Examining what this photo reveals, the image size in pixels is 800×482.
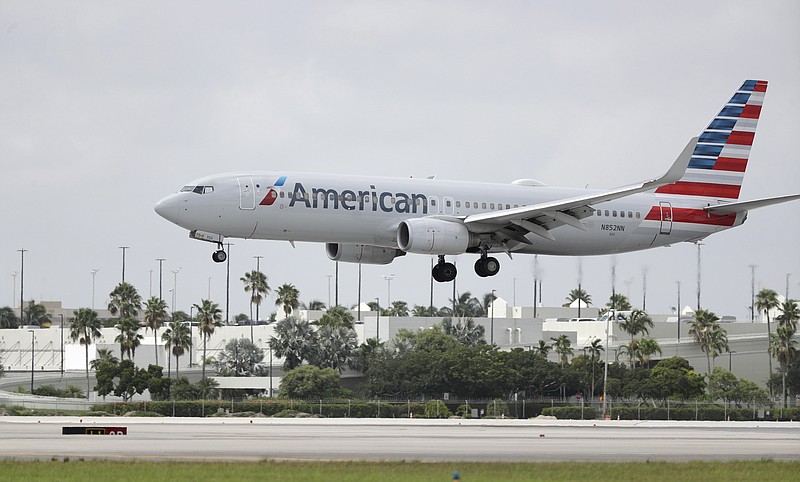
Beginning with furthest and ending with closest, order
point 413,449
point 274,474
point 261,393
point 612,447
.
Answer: point 261,393, point 612,447, point 413,449, point 274,474

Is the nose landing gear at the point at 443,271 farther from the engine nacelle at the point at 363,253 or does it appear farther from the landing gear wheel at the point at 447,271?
the engine nacelle at the point at 363,253

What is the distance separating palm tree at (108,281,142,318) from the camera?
179500 millimetres

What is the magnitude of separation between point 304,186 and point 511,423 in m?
24.1

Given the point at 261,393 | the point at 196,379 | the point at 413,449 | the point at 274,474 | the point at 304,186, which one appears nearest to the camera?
the point at 274,474

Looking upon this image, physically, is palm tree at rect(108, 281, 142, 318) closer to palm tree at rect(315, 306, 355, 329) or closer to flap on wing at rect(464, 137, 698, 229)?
palm tree at rect(315, 306, 355, 329)

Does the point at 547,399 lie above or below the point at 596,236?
below

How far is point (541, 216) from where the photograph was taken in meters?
54.9

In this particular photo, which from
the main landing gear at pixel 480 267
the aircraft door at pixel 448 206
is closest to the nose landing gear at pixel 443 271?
the main landing gear at pixel 480 267

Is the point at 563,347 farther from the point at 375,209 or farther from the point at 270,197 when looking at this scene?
the point at 270,197

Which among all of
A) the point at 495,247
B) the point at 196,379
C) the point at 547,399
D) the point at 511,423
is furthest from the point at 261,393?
the point at 495,247

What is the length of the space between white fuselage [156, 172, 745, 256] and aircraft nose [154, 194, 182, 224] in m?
0.04

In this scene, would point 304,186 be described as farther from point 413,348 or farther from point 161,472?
point 413,348

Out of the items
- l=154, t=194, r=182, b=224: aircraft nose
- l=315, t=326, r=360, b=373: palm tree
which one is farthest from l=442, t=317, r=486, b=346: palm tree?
l=154, t=194, r=182, b=224: aircraft nose

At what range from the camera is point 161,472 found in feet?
109
